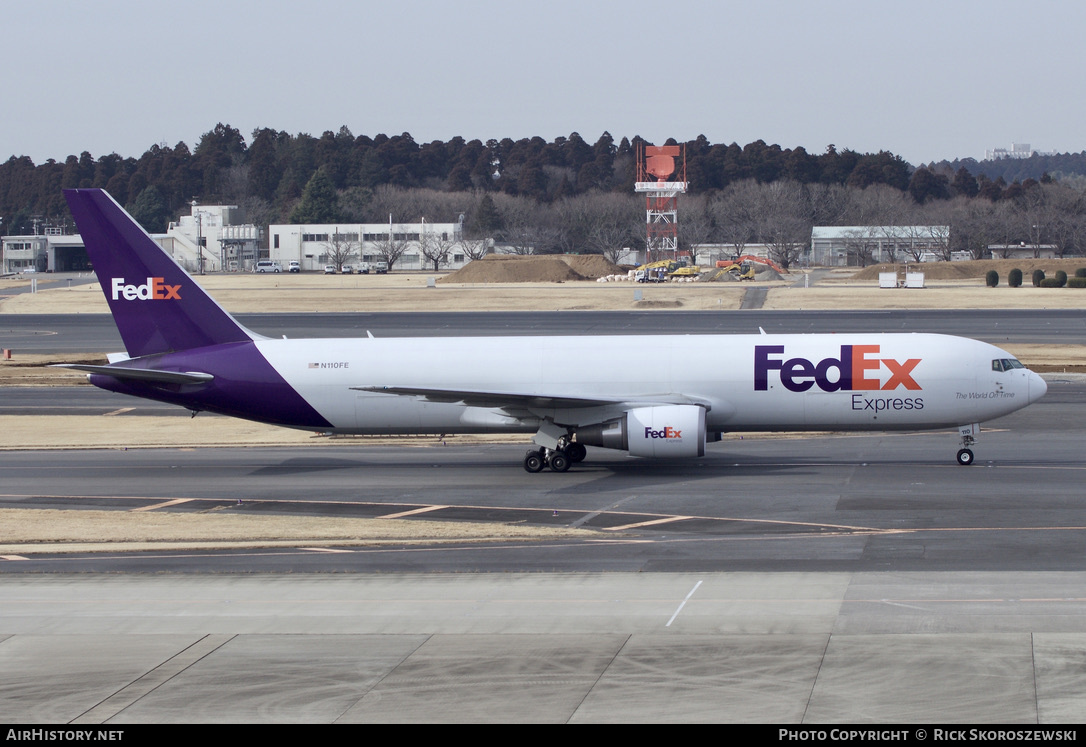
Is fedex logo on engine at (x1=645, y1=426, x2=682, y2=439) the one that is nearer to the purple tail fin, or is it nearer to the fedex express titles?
the fedex express titles

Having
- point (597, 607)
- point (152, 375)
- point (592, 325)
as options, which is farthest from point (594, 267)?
point (597, 607)

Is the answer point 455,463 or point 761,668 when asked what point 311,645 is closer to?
point 761,668

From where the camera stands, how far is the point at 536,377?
36219mm

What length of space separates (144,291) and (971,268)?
140259 mm

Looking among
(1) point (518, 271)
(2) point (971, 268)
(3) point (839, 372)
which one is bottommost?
(3) point (839, 372)

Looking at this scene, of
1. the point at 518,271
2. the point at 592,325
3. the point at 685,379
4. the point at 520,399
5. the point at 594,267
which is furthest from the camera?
the point at 594,267

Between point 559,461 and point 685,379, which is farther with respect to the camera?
point 559,461

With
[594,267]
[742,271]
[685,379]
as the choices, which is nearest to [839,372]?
[685,379]

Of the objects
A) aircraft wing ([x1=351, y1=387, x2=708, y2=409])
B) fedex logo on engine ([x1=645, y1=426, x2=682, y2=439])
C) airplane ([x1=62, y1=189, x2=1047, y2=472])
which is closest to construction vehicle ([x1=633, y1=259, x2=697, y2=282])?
airplane ([x1=62, y1=189, x2=1047, y2=472])

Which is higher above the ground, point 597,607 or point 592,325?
point 592,325

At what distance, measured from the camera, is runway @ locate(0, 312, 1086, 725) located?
51.8 feet

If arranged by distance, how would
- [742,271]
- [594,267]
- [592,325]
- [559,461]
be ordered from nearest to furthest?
[559,461], [592,325], [742,271], [594,267]

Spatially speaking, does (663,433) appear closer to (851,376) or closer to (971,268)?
(851,376)

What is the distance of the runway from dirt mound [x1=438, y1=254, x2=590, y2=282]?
123 metres
